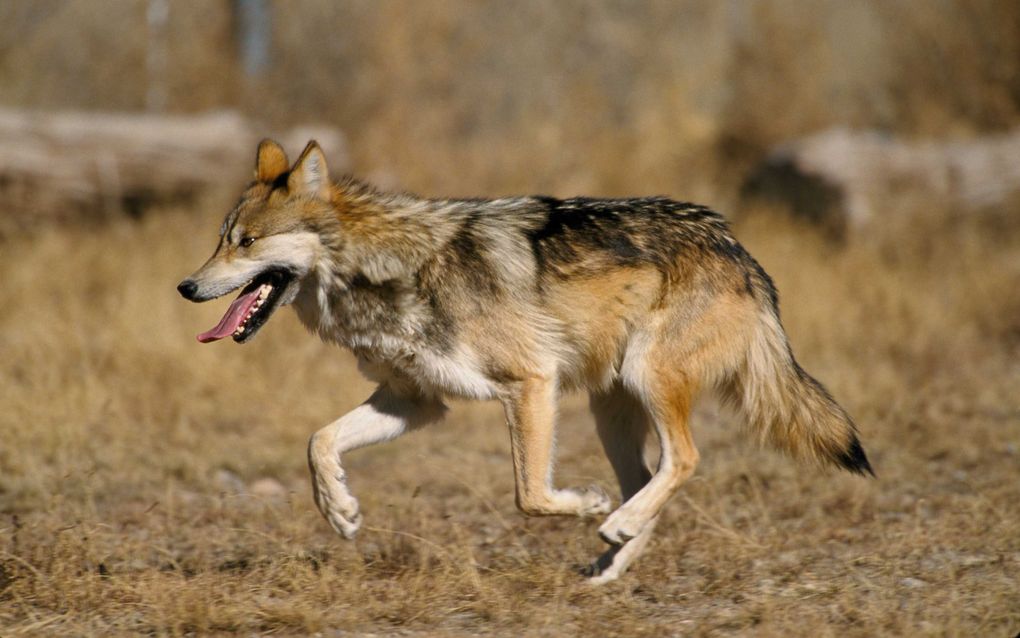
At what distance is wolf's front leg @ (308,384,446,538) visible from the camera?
178 inches

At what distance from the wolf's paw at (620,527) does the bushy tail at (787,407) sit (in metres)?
0.75

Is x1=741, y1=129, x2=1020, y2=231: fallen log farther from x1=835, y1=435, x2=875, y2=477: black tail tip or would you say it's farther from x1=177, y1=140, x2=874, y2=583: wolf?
x1=835, y1=435, x2=875, y2=477: black tail tip

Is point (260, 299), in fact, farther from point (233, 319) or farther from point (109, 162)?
point (109, 162)

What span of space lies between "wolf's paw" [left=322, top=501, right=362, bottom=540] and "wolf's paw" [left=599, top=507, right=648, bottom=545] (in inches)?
38.9

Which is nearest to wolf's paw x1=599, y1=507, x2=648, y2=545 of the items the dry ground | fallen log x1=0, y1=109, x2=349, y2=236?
the dry ground

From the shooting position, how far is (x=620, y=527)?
4.42 meters

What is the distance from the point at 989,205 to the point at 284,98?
23.4ft

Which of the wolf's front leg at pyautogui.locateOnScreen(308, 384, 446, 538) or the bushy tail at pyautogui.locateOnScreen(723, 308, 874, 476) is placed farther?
the bushy tail at pyautogui.locateOnScreen(723, 308, 874, 476)

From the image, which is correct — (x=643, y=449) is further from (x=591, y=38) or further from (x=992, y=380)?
(x=591, y=38)

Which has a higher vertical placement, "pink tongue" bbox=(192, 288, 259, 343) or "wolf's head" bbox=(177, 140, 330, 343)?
"wolf's head" bbox=(177, 140, 330, 343)

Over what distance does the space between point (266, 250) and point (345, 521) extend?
1131 mm

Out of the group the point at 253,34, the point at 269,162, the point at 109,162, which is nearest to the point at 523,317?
the point at 269,162

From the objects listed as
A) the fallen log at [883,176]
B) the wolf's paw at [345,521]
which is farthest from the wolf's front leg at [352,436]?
the fallen log at [883,176]

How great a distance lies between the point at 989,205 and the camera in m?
10.8
